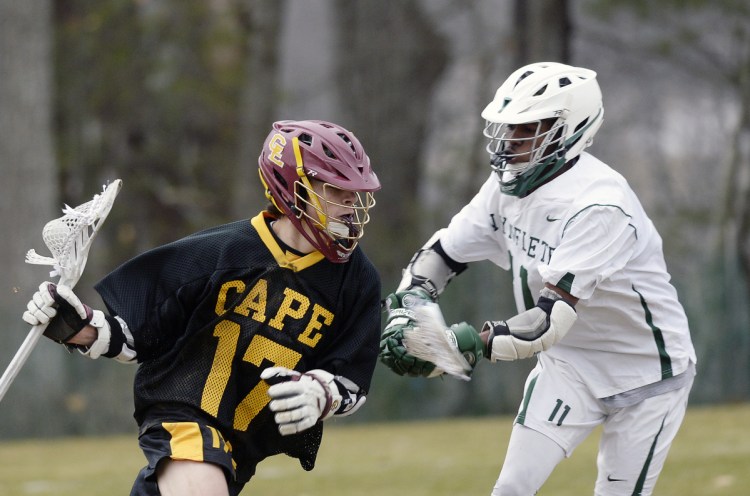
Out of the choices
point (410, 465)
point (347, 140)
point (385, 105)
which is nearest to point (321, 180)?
point (347, 140)

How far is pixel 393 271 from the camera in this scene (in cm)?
2002

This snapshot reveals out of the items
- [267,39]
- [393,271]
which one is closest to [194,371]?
[267,39]

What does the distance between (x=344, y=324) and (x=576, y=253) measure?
36.7 inches

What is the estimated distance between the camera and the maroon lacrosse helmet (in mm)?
4887

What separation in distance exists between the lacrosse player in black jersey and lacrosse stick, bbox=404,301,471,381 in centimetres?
17

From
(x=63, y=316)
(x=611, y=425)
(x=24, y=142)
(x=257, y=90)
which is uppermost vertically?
(x=63, y=316)

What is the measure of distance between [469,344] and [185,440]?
110 centimetres

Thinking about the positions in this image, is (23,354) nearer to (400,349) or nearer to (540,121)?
(400,349)

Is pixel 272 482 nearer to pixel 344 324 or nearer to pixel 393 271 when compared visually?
pixel 344 324

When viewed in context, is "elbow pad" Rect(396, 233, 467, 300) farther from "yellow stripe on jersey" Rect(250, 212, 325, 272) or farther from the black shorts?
the black shorts

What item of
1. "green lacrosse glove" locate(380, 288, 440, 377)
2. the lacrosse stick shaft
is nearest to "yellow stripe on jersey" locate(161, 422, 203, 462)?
the lacrosse stick shaft

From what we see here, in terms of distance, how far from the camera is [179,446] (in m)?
4.77

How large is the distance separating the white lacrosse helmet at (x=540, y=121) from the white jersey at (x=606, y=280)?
0.31 ft

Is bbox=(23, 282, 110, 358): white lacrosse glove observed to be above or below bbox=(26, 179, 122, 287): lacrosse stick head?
below
